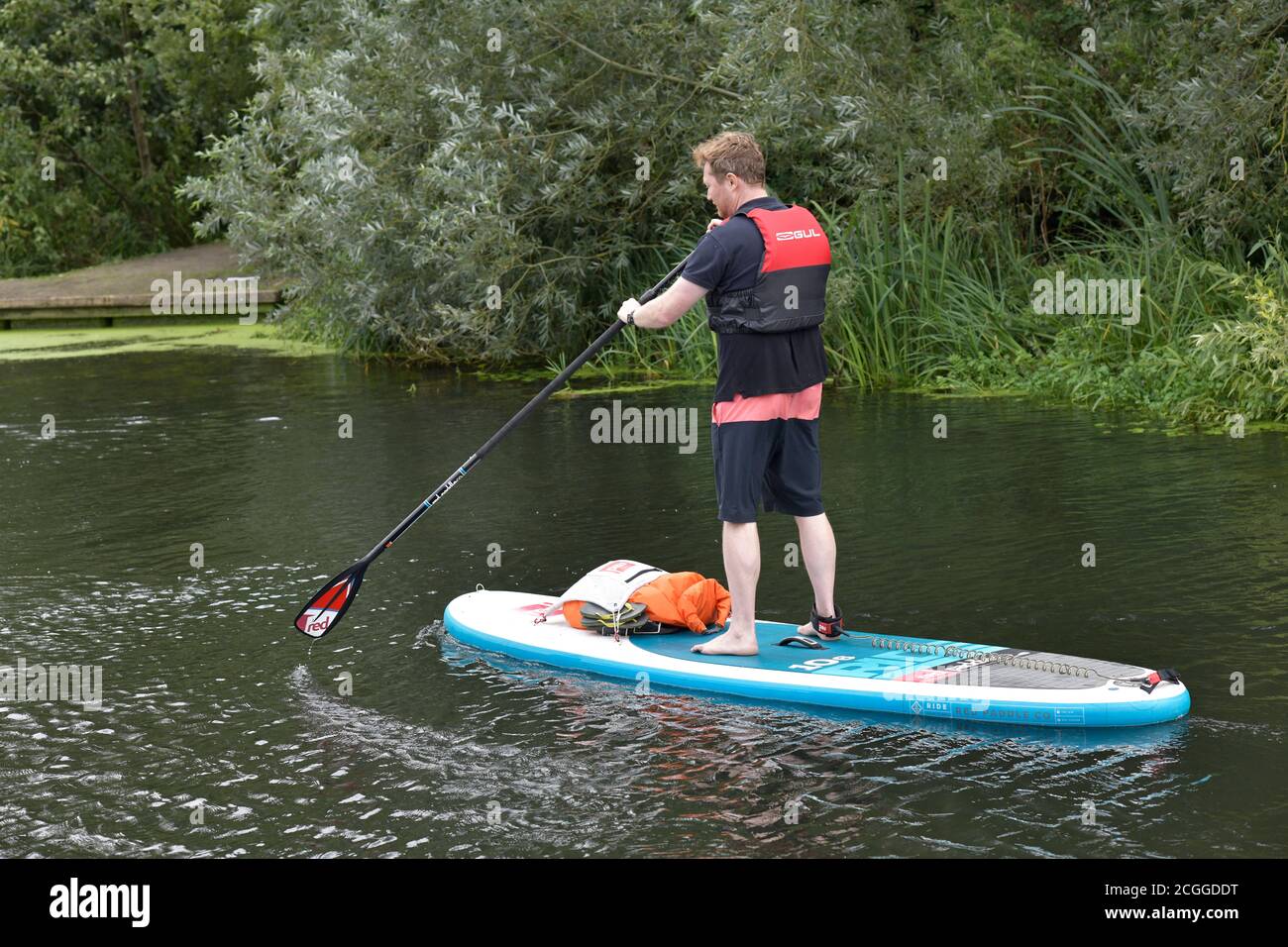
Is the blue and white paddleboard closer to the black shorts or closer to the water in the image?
the water

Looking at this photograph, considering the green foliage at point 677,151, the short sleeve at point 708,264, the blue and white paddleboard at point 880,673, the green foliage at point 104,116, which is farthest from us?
the green foliage at point 104,116

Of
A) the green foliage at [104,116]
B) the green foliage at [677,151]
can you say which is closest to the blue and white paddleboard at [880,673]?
the green foliage at [677,151]

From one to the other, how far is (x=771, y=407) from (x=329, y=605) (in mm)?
1956

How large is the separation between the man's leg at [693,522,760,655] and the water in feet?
1.14

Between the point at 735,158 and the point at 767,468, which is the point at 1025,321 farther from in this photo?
the point at 735,158

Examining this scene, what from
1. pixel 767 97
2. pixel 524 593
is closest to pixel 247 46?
pixel 767 97

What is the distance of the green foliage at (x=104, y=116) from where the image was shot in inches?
1008

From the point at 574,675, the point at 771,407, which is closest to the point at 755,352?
the point at 771,407

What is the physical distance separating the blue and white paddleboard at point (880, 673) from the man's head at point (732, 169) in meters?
1.62

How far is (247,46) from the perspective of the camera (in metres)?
25.4

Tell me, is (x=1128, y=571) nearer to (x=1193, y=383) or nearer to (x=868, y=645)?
(x=868, y=645)

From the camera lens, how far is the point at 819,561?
6188 millimetres

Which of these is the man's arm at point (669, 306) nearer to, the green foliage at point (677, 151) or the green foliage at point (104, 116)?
the green foliage at point (677, 151)

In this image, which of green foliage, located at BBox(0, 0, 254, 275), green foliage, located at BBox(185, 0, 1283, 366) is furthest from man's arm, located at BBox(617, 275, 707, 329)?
green foliage, located at BBox(0, 0, 254, 275)
